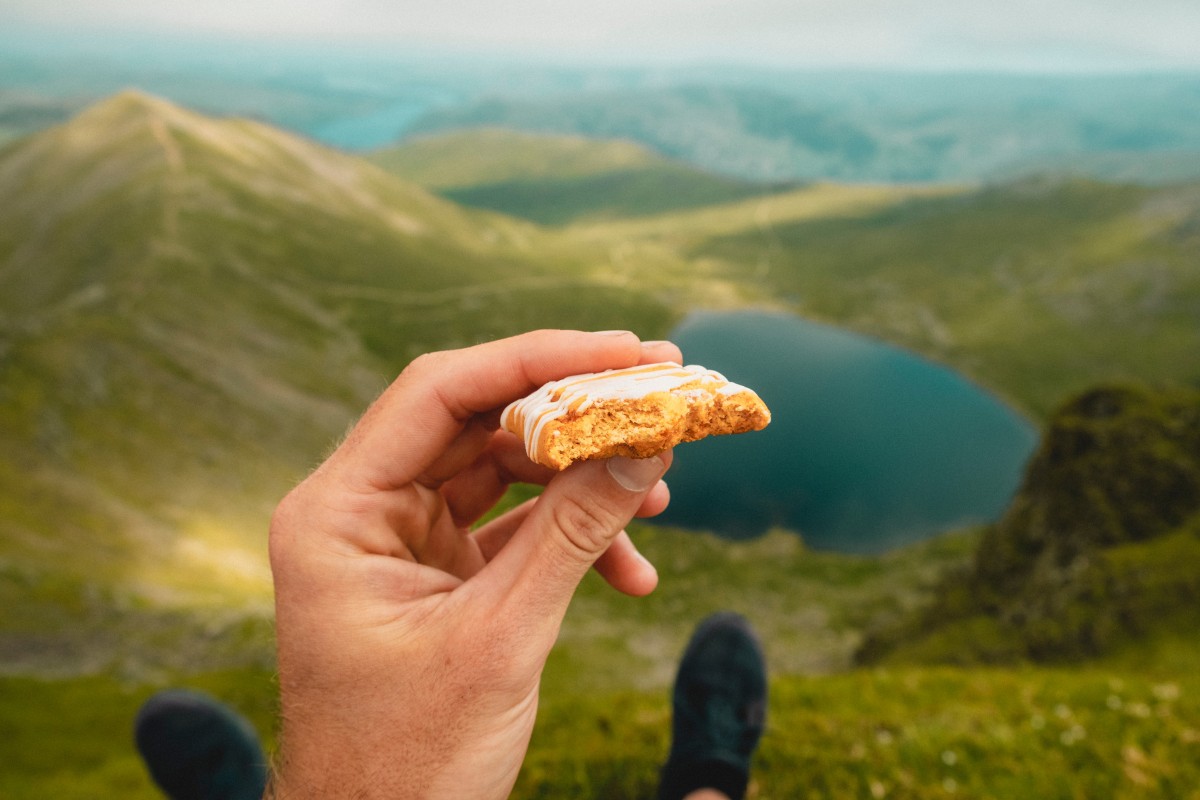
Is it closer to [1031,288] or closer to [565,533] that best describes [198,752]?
[565,533]

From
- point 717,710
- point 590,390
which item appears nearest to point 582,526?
point 590,390

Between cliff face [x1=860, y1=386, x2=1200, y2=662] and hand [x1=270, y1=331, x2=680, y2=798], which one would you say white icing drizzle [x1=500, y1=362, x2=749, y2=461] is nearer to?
hand [x1=270, y1=331, x2=680, y2=798]

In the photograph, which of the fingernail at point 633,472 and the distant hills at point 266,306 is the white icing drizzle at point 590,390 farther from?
the distant hills at point 266,306

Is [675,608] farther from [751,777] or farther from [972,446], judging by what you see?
[972,446]

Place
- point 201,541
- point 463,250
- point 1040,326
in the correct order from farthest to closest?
point 463,250 → point 1040,326 → point 201,541

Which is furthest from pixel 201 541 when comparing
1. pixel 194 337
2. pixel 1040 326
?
pixel 1040 326

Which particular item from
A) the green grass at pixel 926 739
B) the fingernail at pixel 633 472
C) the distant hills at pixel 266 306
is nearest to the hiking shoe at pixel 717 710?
the green grass at pixel 926 739
